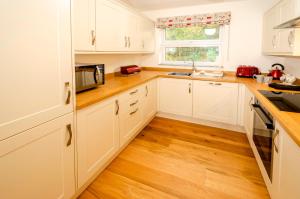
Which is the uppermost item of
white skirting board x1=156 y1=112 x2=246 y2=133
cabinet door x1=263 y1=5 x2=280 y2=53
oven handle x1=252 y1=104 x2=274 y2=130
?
cabinet door x1=263 y1=5 x2=280 y2=53

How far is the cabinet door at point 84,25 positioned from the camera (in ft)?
6.02

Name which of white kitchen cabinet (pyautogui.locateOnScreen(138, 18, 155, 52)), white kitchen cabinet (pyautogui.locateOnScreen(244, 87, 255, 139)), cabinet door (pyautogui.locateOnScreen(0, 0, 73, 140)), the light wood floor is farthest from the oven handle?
white kitchen cabinet (pyautogui.locateOnScreen(138, 18, 155, 52))

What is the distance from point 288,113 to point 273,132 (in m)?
0.18

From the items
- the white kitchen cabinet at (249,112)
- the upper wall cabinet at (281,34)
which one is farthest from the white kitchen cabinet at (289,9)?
the white kitchen cabinet at (249,112)

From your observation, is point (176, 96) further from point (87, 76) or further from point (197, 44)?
point (87, 76)

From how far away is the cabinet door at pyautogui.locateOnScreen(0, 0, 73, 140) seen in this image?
37.8 inches

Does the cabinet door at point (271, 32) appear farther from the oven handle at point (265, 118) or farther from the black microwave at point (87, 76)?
the black microwave at point (87, 76)

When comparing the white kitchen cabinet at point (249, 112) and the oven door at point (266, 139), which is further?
the white kitchen cabinet at point (249, 112)

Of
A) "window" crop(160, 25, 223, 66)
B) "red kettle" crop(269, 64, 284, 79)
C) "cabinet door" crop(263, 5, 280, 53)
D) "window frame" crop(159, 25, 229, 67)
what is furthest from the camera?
"window" crop(160, 25, 223, 66)

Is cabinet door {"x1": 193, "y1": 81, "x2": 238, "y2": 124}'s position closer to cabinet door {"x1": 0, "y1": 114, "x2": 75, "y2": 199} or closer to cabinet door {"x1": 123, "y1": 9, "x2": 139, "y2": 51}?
cabinet door {"x1": 123, "y1": 9, "x2": 139, "y2": 51}

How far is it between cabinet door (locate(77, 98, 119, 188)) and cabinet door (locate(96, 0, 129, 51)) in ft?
2.46

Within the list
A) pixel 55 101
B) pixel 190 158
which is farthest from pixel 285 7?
pixel 55 101

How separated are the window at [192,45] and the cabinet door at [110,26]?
4.23 feet

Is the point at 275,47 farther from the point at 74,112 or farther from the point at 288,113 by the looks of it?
the point at 74,112
